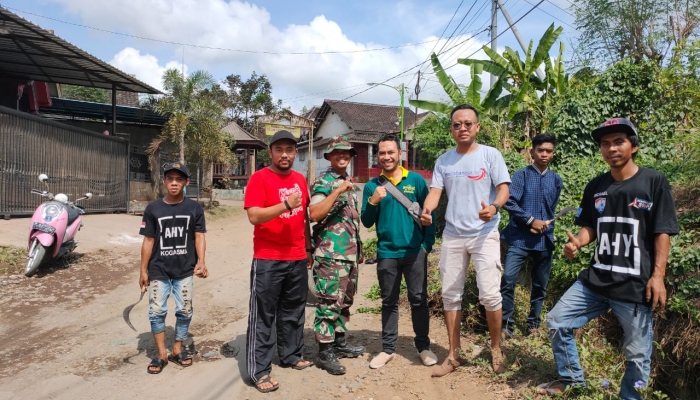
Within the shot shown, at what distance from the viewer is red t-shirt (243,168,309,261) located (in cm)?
356

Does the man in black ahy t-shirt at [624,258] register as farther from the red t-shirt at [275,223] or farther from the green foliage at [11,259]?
the green foliage at [11,259]

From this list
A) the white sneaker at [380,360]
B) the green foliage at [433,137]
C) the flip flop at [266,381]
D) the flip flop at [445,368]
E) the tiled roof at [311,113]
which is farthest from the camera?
the tiled roof at [311,113]

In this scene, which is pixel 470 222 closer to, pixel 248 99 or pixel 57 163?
pixel 57 163

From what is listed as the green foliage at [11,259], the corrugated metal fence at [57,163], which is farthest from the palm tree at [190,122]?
the green foliage at [11,259]

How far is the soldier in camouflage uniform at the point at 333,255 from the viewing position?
3.81 metres

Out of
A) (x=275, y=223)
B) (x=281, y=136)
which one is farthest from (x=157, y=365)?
(x=281, y=136)

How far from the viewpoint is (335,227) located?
3861mm

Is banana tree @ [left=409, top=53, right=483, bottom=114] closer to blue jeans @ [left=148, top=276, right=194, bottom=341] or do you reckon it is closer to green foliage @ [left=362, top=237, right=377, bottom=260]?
green foliage @ [left=362, top=237, right=377, bottom=260]

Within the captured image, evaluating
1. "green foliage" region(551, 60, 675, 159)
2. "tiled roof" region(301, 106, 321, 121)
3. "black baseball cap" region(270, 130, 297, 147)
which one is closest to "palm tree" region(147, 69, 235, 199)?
"green foliage" region(551, 60, 675, 159)

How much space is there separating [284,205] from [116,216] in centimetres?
997

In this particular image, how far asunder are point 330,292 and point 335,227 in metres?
0.54

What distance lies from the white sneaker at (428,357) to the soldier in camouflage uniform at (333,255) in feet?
2.27

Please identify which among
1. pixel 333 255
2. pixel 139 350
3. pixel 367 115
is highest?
pixel 367 115

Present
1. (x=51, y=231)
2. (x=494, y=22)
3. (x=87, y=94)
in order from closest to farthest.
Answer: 1. (x=51, y=231)
2. (x=494, y=22)
3. (x=87, y=94)
